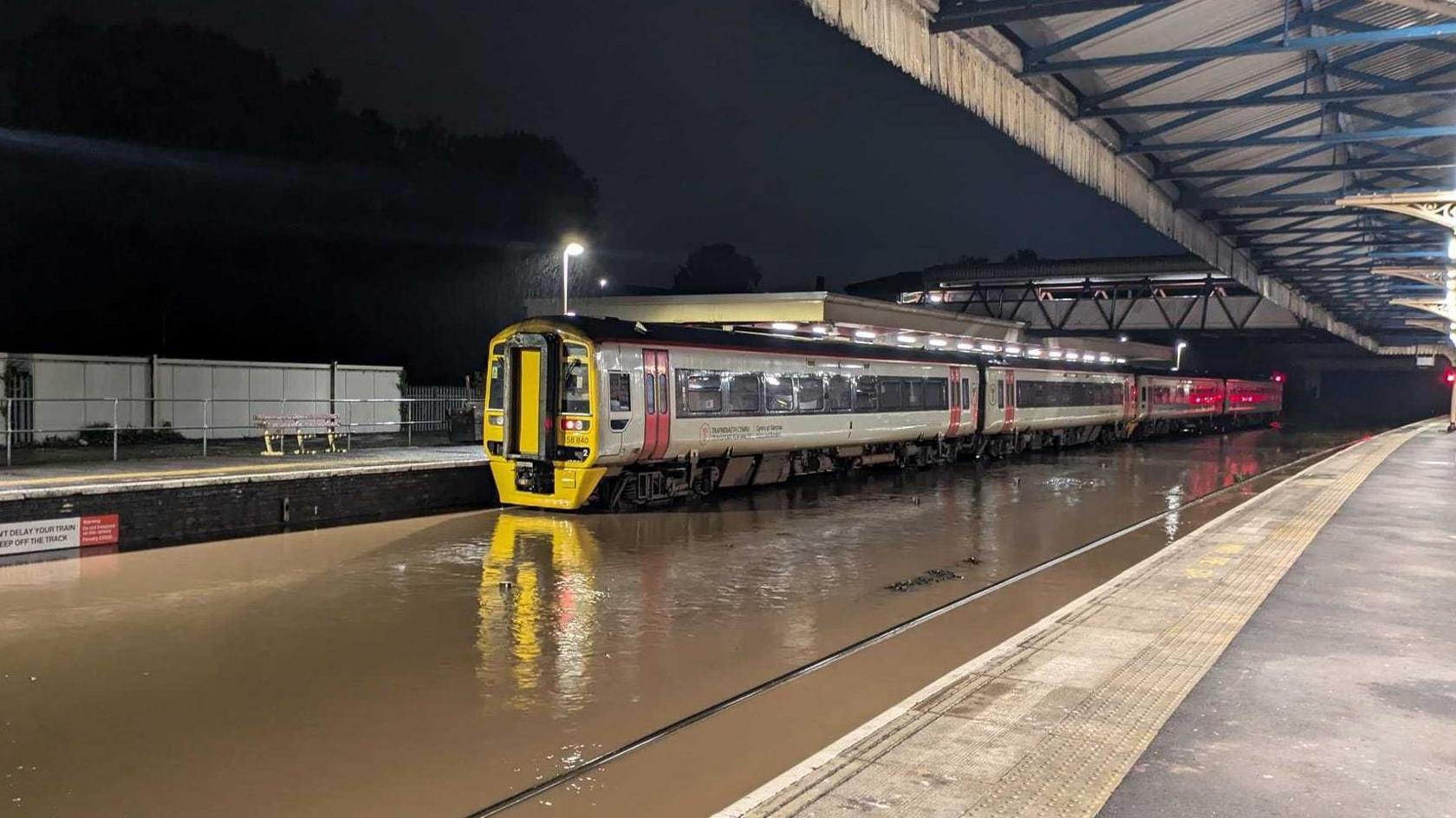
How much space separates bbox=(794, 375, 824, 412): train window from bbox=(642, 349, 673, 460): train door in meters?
3.75

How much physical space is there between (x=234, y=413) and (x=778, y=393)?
11970mm

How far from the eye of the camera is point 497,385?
646 inches

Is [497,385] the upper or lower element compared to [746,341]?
lower

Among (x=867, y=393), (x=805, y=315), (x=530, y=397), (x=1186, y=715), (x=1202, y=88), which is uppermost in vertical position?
(x=1202, y=88)

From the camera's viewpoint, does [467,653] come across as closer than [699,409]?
Yes

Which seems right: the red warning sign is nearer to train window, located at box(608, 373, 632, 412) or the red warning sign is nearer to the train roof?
the train roof

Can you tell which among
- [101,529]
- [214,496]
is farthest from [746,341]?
[101,529]

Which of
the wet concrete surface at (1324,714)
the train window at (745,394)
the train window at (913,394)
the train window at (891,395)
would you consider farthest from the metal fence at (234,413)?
the wet concrete surface at (1324,714)

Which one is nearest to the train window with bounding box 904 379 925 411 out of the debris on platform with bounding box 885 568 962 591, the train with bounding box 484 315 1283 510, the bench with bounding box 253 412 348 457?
the train with bounding box 484 315 1283 510

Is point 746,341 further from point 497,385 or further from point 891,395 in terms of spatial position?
point 891,395

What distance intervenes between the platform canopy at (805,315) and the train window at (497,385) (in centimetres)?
971

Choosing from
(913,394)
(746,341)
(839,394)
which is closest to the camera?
(746,341)

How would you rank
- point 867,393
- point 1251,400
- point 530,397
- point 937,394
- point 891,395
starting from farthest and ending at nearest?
point 1251,400
point 937,394
point 891,395
point 867,393
point 530,397

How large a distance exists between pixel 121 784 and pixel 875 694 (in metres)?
4.28
